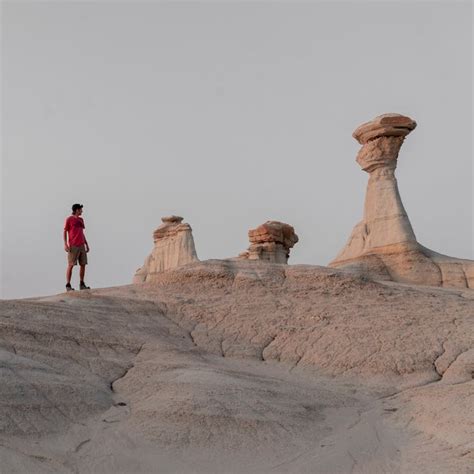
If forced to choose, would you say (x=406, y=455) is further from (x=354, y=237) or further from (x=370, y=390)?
(x=354, y=237)

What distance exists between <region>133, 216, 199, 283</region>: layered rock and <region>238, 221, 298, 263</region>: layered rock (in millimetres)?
2316

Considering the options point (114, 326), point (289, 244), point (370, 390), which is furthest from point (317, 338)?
point (289, 244)

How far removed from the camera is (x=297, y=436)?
17.7ft

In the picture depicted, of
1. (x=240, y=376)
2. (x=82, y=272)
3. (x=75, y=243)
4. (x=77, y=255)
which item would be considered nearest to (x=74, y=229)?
(x=75, y=243)

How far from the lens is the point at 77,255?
404 inches

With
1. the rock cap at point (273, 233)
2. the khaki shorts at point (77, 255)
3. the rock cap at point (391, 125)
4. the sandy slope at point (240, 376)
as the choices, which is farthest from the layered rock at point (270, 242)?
the khaki shorts at point (77, 255)

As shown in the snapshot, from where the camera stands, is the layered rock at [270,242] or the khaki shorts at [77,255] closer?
the khaki shorts at [77,255]

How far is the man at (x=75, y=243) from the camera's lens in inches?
401

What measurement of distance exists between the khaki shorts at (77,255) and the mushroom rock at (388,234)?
6742mm

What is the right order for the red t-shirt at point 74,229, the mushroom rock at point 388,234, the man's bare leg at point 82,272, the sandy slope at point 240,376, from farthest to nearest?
the mushroom rock at point 388,234 < the man's bare leg at point 82,272 < the red t-shirt at point 74,229 < the sandy slope at point 240,376

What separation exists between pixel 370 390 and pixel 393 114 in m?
11.8

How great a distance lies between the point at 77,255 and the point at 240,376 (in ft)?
15.2

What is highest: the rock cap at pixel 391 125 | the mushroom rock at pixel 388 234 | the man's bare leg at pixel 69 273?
the rock cap at pixel 391 125

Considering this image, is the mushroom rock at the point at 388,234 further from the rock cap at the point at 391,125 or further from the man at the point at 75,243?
the man at the point at 75,243
